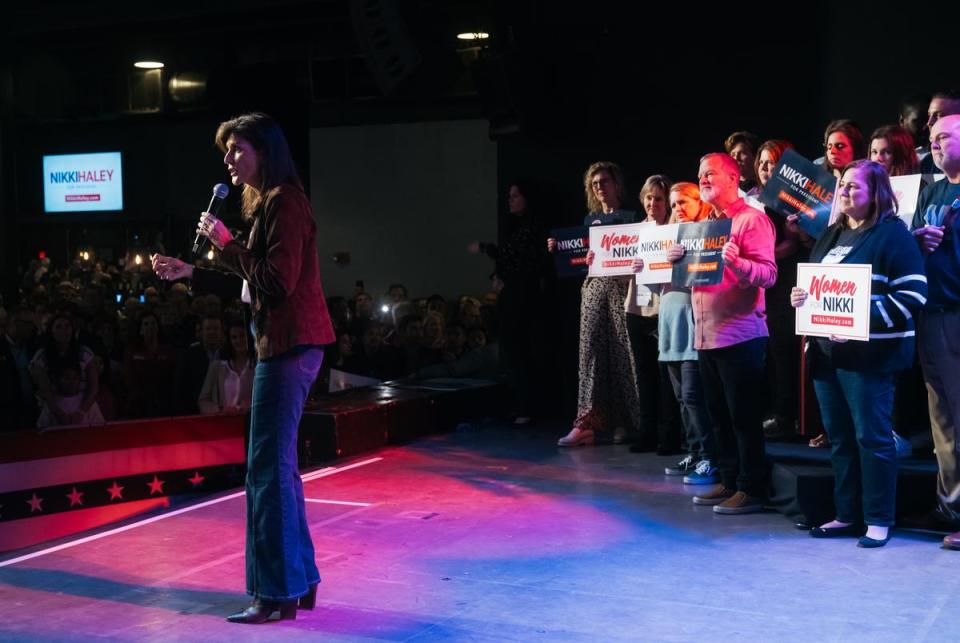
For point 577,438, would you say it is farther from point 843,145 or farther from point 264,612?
point 264,612

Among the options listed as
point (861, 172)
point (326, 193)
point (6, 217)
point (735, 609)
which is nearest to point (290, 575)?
point (735, 609)

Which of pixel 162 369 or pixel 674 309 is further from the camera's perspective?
pixel 162 369

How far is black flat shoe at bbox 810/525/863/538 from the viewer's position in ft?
15.4

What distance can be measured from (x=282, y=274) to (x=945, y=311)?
2689 mm

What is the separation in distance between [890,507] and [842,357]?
651 mm

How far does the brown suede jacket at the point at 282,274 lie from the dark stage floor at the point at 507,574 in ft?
3.12

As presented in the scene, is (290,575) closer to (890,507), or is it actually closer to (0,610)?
(0,610)

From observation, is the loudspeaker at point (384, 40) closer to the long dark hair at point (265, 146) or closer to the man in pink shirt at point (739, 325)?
the man in pink shirt at point (739, 325)

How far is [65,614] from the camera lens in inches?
151

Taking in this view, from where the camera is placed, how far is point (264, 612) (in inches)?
145

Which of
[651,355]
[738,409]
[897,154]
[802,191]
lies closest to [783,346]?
[651,355]

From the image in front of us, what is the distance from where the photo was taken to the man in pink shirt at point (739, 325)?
498 cm

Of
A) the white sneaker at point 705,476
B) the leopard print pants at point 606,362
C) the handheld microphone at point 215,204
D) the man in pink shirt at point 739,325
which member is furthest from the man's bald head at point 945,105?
the handheld microphone at point 215,204

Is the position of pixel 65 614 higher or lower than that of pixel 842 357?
lower
